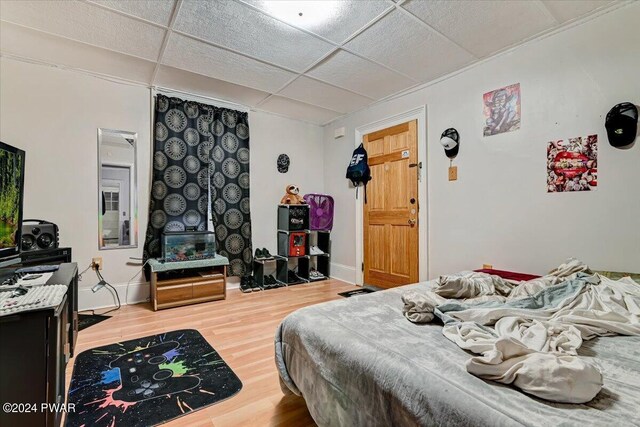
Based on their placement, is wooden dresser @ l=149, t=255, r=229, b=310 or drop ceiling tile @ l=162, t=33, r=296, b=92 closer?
drop ceiling tile @ l=162, t=33, r=296, b=92

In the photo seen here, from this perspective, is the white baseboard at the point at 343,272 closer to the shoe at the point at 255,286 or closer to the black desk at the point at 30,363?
the shoe at the point at 255,286

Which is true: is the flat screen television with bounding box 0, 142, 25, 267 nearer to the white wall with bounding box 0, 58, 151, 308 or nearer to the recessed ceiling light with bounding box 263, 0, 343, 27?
the white wall with bounding box 0, 58, 151, 308

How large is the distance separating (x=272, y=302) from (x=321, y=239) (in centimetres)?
155

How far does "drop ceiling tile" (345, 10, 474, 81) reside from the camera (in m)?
2.21

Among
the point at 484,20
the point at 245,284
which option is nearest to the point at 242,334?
the point at 245,284

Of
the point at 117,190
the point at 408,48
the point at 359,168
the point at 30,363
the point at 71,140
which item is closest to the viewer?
the point at 30,363

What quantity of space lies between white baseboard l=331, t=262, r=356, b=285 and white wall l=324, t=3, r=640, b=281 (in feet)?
4.16

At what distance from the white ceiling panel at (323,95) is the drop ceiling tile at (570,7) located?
6.23 feet

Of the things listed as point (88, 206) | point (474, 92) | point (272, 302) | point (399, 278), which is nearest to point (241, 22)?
point (474, 92)

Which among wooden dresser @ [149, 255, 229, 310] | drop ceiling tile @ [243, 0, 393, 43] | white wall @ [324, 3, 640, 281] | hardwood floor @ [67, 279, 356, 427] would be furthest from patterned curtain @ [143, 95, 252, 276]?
white wall @ [324, 3, 640, 281]

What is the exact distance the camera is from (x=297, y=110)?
401cm

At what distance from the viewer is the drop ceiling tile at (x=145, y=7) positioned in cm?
192

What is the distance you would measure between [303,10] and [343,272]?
327 cm

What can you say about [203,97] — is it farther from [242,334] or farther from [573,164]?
[573,164]
